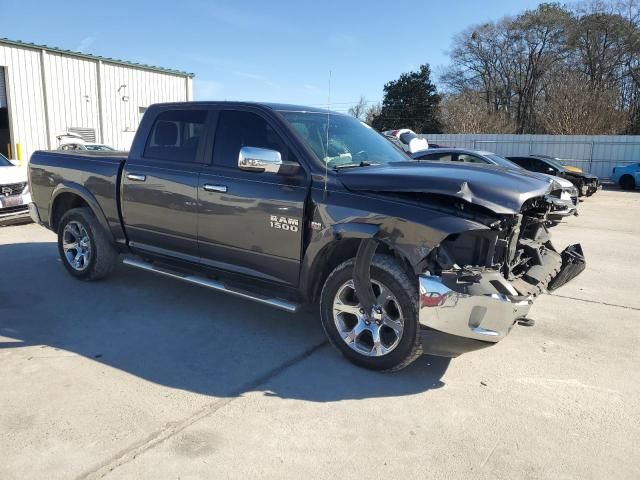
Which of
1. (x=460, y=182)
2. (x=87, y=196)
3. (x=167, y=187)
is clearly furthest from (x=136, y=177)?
(x=460, y=182)

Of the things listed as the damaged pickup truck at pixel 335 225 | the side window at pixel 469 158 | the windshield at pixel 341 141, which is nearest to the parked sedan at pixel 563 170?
the side window at pixel 469 158

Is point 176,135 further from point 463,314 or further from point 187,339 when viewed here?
point 463,314

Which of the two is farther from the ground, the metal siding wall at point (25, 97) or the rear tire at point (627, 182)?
the metal siding wall at point (25, 97)

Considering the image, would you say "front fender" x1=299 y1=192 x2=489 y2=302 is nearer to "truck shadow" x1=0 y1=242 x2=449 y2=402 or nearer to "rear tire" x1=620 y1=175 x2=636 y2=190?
"truck shadow" x1=0 y1=242 x2=449 y2=402

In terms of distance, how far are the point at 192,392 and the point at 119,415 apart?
0.49 metres

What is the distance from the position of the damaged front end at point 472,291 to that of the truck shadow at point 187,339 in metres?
0.50

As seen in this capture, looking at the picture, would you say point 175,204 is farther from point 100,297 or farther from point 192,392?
point 192,392

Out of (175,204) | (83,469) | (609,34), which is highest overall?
(609,34)

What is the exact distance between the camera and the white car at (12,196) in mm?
9516

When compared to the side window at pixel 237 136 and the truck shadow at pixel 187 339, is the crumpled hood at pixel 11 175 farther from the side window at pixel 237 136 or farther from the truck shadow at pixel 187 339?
the side window at pixel 237 136

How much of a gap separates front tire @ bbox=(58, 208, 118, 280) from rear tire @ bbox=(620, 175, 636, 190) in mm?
23365

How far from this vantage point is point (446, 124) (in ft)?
145

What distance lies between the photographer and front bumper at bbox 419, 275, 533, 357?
11.1 ft

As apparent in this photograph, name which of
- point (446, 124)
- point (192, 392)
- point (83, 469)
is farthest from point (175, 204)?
point (446, 124)
